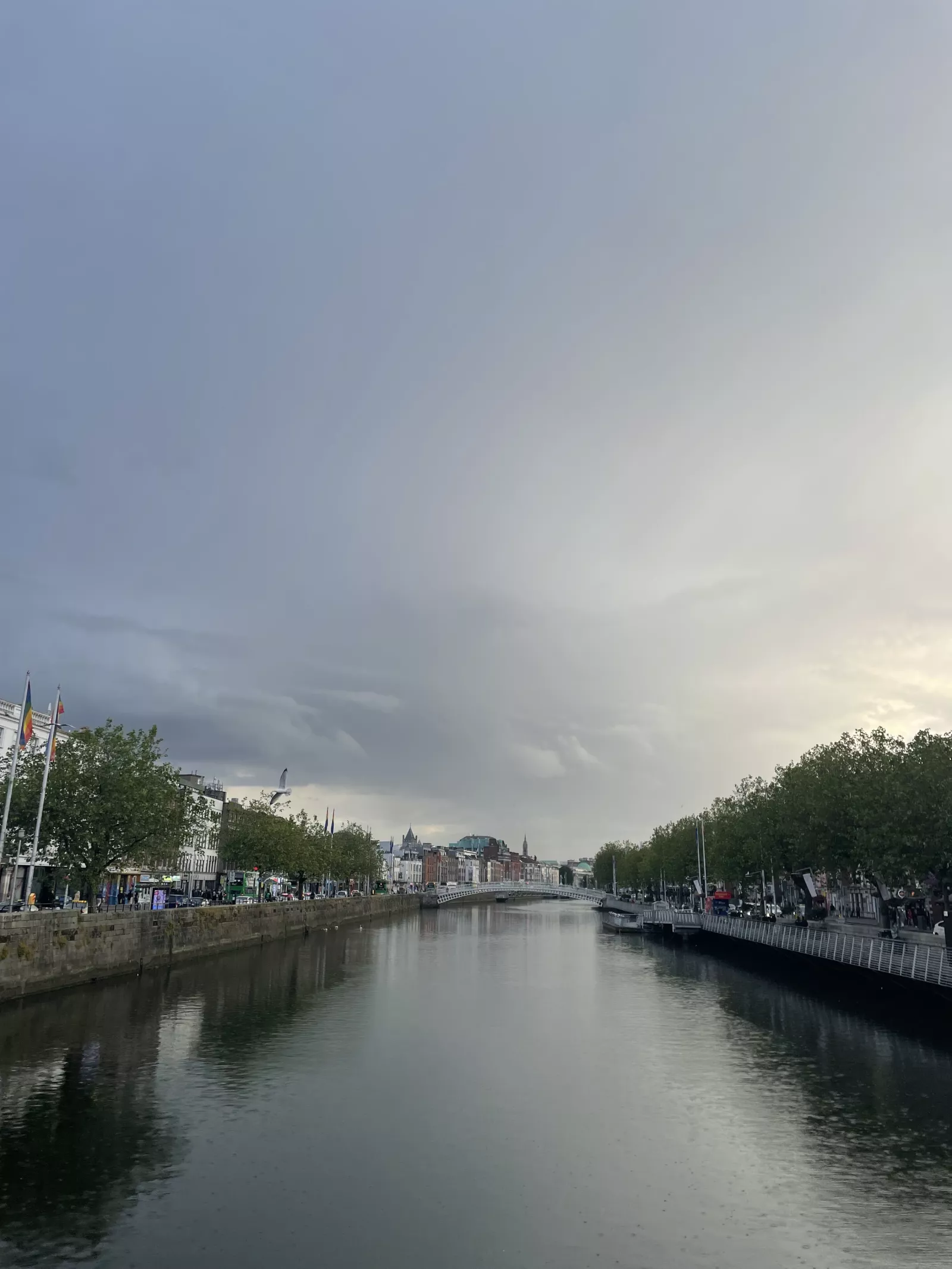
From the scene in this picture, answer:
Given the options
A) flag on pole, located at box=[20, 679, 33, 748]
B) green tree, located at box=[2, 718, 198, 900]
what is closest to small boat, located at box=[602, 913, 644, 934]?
green tree, located at box=[2, 718, 198, 900]

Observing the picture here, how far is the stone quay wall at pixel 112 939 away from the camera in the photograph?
137 feet

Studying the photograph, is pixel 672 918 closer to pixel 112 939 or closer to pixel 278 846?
pixel 278 846

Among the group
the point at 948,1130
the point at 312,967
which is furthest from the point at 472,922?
the point at 948,1130

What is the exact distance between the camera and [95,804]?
57219 mm

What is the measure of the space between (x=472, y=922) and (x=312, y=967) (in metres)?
84.3

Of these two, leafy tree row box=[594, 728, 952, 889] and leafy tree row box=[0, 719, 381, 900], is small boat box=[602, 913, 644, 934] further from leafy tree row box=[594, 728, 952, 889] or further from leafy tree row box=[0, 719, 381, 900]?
leafy tree row box=[0, 719, 381, 900]

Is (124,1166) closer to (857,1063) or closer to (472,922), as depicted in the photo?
(857,1063)

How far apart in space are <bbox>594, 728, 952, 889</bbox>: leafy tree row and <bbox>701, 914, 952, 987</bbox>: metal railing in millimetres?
4981

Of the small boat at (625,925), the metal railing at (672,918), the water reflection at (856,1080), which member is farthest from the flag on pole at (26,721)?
the small boat at (625,925)

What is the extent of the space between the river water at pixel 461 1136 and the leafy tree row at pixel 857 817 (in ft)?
34.4

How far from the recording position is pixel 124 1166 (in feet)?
69.5

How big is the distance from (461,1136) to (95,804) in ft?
135

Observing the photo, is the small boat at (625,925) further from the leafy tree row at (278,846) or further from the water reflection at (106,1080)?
the water reflection at (106,1080)

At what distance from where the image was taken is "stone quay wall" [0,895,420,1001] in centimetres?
4162
